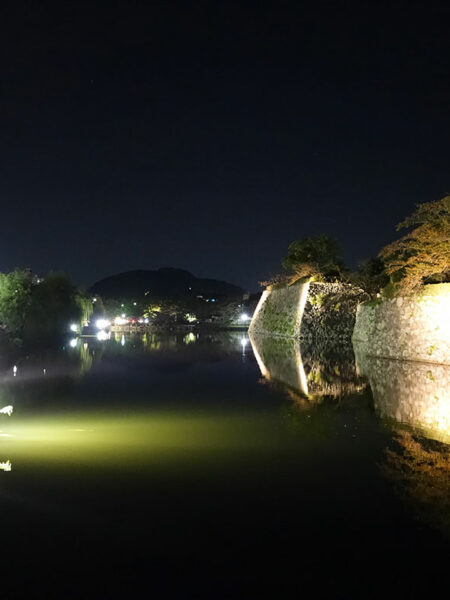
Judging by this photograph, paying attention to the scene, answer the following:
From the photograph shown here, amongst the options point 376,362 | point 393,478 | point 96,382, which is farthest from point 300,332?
point 393,478

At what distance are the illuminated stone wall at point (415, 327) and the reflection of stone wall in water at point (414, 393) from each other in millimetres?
792

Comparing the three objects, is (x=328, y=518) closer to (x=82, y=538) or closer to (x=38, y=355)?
(x=82, y=538)

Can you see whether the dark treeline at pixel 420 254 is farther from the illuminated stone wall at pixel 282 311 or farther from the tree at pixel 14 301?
the tree at pixel 14 301

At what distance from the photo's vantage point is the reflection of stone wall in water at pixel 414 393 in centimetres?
1077

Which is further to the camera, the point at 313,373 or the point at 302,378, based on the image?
the point at 313,373

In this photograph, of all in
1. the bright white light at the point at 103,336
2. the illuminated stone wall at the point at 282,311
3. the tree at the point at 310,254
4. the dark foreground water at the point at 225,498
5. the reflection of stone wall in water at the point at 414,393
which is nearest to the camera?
the dark foreground water at the point at 225,498

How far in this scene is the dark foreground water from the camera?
438 centimetres

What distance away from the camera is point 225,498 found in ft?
20.4

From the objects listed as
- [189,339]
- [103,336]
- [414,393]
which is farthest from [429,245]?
[103,336]

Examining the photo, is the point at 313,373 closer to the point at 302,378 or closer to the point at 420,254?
the point at 302,378

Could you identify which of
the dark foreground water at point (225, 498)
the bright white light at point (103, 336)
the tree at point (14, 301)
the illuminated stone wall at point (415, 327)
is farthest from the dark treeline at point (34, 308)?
the dark foreground water at point (225, 498)

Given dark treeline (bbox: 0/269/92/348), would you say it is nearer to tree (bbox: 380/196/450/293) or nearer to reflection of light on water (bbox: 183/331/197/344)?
reflection of light on water (bbox: 183/331/197/344)

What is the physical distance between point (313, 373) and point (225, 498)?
14.7 meters

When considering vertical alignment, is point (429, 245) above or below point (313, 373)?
above
